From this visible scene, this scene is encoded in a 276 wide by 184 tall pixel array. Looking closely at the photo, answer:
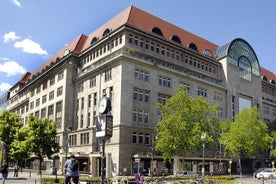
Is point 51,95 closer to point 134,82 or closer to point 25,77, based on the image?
point 134,82

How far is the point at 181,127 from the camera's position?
4356 centimetres

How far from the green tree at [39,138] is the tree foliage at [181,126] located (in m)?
17.8

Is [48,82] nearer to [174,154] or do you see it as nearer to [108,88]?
[108,88]

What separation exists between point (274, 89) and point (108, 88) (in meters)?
54.8

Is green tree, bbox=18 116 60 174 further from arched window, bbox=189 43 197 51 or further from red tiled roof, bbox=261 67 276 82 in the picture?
red tiled roof, bbox=261 67 276 82

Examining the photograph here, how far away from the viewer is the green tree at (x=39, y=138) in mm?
50719

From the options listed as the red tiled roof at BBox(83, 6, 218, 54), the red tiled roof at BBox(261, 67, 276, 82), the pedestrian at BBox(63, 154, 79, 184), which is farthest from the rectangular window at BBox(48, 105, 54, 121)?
the pedestrian at BBox(63, 154, 79, 184)

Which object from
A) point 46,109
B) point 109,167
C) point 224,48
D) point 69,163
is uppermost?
point 224,48

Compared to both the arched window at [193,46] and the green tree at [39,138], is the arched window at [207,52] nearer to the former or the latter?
the arched window at [193,46]

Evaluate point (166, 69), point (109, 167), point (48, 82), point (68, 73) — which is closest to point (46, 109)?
point (48, 82)

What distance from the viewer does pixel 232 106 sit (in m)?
72.1

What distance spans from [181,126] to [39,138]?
22153 millimetres

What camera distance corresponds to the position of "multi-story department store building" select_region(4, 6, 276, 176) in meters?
52.3

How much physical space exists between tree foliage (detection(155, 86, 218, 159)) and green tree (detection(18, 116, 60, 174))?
1780cm
